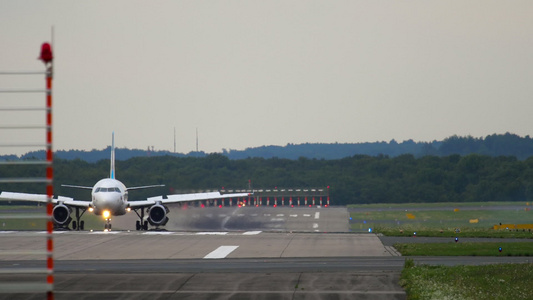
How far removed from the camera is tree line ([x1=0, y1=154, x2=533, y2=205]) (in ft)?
292

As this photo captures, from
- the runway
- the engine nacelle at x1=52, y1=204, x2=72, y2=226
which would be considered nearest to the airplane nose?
the engine nacelle at x1=52, y1=204, x2=72, y2=226

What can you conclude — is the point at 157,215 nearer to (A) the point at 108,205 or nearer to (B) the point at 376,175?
(A) the point at 108,205

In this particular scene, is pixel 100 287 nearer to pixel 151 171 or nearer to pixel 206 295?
pixel 206 295

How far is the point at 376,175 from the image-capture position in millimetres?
105875

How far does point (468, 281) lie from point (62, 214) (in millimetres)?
37433

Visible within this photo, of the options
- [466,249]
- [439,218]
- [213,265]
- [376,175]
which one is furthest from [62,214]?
[376,175]

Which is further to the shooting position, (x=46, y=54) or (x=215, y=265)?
(x=215, y=265)

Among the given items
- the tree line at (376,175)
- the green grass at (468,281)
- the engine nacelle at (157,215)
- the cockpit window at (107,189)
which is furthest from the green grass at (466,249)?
the tree line at (376,175)

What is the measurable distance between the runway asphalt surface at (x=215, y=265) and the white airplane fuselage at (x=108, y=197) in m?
4.92

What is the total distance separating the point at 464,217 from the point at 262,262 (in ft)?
132

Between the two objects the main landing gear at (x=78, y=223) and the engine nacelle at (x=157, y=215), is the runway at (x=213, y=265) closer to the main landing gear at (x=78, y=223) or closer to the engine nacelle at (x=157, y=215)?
the engine nacelle at (x=157, y=215)

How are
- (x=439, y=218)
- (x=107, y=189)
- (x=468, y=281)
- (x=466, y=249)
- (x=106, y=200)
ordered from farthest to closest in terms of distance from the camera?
1. (x=439, y=218)
2. (x=107, y=189)
3. (x=106, y=200)
4. (x=466, y=249)
5. (x=468, y=281)

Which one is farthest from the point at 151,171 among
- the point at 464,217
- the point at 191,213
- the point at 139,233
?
the point at 139,233

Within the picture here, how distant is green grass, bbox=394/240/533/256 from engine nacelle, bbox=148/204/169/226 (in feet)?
71.2
